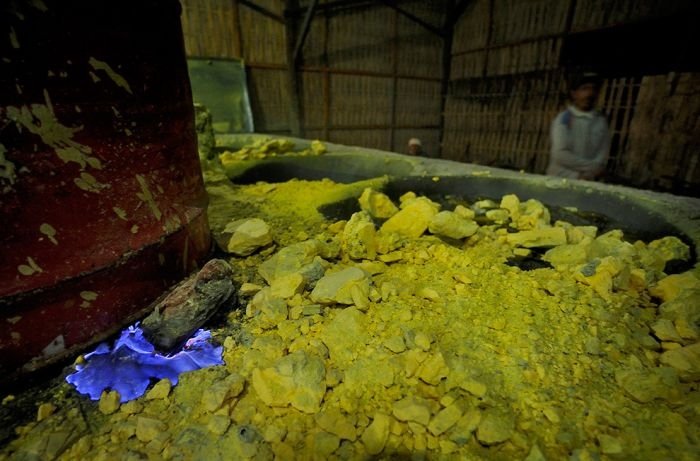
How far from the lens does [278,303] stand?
133 cm

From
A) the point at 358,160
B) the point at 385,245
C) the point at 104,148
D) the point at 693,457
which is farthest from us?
the point at 358,160

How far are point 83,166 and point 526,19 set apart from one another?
885cm

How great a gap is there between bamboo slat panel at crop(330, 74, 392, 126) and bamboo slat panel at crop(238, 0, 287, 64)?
53.8 inches

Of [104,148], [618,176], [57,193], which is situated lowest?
[618,176]

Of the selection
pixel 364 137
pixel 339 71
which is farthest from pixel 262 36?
pixel 364 137

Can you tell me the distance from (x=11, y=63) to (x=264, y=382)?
1098mm

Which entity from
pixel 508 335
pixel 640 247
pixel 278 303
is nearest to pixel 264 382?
pixel 278 303

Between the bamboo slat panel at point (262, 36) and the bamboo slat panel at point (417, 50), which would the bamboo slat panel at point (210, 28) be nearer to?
the bamboo slat panel at point (262, 36)

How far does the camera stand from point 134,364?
1140 mm

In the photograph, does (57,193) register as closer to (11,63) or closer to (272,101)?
(11,63)

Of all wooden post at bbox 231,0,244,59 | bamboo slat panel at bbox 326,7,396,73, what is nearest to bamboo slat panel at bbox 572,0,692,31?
bamboo slat panel at bbox 326,7,396,73

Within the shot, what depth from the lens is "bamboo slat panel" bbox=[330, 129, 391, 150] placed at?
8461 mm

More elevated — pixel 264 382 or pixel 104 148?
pixel 104 148

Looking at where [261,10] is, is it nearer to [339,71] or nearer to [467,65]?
[339,71]
